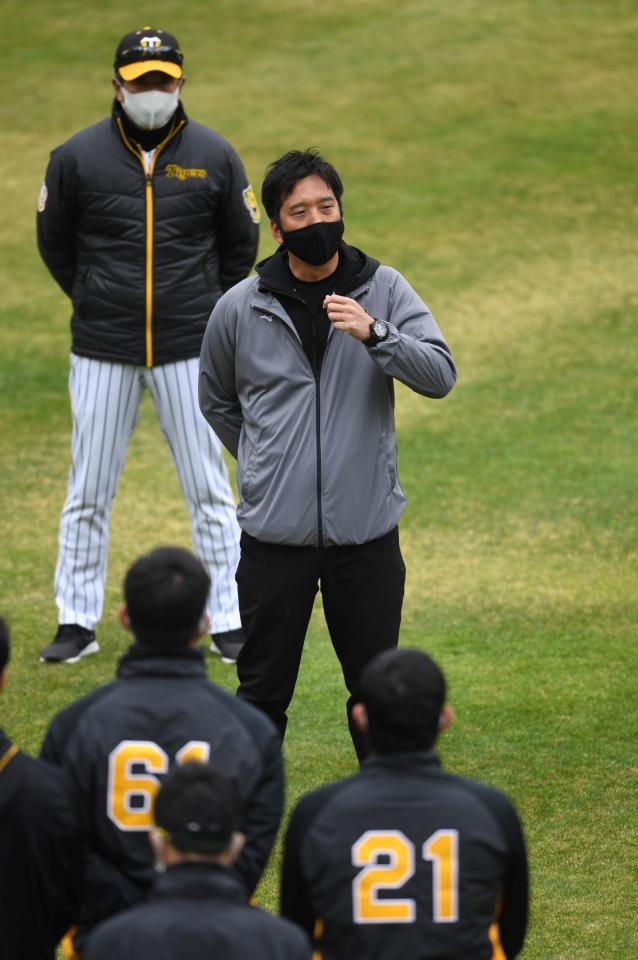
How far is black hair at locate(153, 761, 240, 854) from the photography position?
2.69m

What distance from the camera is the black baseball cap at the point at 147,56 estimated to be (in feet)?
20.3

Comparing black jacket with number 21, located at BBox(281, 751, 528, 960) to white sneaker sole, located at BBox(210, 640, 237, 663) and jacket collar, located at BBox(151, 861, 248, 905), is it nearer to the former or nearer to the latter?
jacket collar, located at BBox(151, 861, 248, 905)

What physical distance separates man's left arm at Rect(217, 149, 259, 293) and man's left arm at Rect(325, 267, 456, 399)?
1844mm

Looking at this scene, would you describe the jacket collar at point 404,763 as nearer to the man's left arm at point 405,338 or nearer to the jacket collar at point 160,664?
the jacket collar at point 160,664

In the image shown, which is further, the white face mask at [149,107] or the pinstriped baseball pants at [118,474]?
the pinstriped baseball pants at [118,474]

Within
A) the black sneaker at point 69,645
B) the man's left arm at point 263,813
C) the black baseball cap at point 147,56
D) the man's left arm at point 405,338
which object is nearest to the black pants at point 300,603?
the man's left arm at point 405,338

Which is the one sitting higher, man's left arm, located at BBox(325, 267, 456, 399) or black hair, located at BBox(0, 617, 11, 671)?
man's left arm, located at BBox(325, 267, 456, 399)

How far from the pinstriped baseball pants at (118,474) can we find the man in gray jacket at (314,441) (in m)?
1.74

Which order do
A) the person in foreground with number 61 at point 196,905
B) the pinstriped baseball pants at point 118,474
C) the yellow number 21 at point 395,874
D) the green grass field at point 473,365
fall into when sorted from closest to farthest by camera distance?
the person in foreground with number 61 at point 196,905
the yellow number 21 at point 395,874
the green grass field at point 473,365
the pinstriped baseball pants at point 118,474

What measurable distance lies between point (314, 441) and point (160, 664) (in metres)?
1.43

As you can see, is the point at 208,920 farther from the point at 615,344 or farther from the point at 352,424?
the point at 615,344

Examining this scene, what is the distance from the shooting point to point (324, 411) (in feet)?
15.1

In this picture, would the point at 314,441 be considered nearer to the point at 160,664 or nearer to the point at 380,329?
the point at 380,329

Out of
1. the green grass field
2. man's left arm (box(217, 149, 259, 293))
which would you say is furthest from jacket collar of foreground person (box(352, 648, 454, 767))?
man's left arm (box(217, 149, 259, 293))
